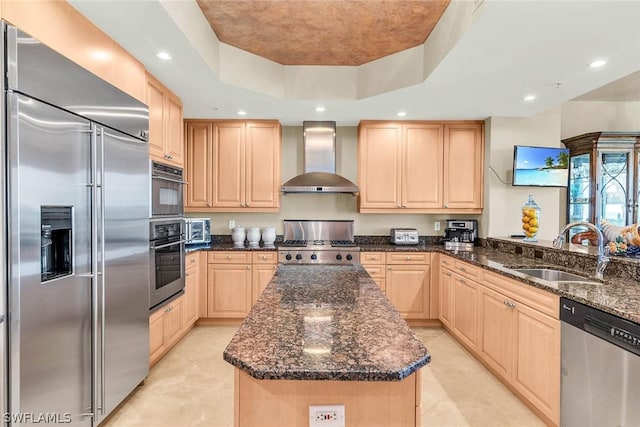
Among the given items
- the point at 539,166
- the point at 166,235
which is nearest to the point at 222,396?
the point at 166,235

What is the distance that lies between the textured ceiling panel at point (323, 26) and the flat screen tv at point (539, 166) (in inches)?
74.4

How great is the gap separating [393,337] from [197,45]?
2.20 m

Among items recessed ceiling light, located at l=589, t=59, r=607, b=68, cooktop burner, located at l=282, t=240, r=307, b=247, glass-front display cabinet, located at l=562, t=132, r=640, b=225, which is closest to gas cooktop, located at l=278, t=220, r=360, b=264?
cooktop burner, located at l=282, t=240, r=307, b=247

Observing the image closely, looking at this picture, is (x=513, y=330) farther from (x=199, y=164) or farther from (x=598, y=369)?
(x=199, y=164)

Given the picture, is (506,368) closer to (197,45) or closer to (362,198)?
(362,198)

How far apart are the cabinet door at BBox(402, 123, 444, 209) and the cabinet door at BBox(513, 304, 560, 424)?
6.27ft

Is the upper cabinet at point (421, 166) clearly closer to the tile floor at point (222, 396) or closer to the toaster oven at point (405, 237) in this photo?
the toaster oven at point (405, 237)

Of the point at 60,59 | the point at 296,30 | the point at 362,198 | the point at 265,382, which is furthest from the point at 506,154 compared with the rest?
the point at 60,59

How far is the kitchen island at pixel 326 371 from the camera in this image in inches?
35.2

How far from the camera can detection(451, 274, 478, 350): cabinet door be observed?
281 centimetres

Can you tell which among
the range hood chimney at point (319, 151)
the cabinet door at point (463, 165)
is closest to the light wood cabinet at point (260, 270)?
the range hood chimney at point (319, 151)

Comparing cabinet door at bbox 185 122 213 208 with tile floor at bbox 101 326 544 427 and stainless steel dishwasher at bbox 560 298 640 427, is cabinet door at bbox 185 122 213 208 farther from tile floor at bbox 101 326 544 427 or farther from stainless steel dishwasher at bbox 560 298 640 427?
stainless steel dishwasher at bbox 560 298 640 427

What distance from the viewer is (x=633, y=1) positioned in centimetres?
160

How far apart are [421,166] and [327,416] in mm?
3383
